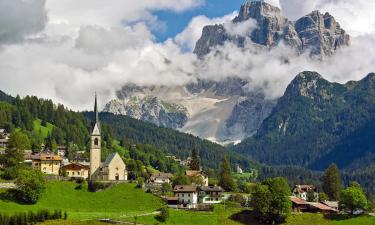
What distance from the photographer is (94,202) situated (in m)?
159

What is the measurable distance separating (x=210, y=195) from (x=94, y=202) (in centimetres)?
3337

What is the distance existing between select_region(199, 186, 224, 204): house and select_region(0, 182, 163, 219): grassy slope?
1492cm

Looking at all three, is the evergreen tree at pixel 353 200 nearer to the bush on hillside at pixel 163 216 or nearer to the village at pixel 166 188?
the village at pixel 166 188

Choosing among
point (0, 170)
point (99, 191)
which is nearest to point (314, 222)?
point (99, 191)

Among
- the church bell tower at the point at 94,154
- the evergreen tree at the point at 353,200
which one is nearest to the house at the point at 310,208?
the evergreen tree at the point at 353,200

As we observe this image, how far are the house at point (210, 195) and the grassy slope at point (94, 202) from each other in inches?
587

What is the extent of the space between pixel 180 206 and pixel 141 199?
953cm

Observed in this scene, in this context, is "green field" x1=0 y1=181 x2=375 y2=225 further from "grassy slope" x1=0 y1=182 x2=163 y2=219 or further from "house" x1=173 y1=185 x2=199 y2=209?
"house" x1=173 y1=185 x2=199 y2=209

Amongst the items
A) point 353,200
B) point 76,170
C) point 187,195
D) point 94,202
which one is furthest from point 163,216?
point 76,170

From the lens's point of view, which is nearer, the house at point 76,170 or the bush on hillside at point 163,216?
the bush on hillside at point 163,216

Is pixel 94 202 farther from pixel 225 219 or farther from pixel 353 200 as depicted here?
pixel 353 200

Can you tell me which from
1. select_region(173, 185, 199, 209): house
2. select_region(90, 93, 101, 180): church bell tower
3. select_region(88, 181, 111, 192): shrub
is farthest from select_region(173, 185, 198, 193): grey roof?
select_region(90, 93, 101, 180): church bell tower

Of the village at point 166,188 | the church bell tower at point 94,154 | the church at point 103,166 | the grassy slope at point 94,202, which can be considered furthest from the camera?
the church bell tower at point 94,154

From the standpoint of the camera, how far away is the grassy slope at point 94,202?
145 metres
